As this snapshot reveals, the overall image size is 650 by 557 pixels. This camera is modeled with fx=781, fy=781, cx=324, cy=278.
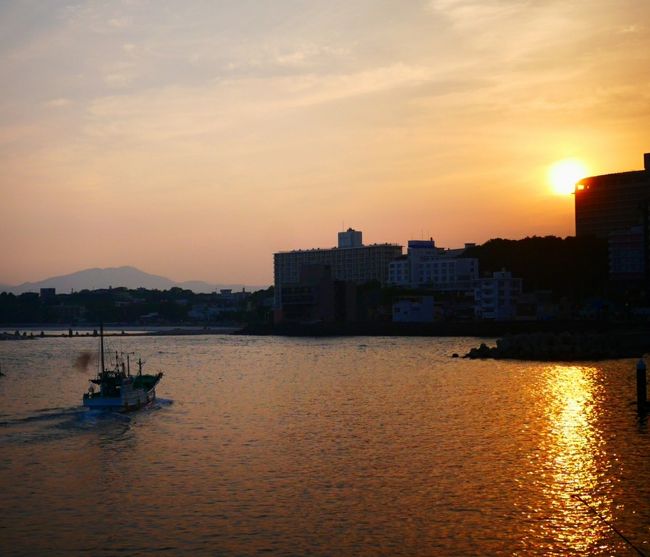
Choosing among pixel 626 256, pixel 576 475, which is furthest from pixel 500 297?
pixel 576 475

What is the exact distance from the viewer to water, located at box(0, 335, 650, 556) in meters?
21.1

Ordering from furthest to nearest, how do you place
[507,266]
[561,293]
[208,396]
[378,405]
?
[507,266], [561,293], [208,396], [378,405]

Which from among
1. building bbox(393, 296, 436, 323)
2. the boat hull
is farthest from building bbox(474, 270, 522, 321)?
the boat hull

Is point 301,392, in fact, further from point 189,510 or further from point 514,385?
point 189,510

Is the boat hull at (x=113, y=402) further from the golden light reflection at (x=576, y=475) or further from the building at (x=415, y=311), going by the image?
the building at (x=415, y=311)

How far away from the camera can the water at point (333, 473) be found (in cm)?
2110

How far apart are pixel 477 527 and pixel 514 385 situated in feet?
122

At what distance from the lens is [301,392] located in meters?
56.4

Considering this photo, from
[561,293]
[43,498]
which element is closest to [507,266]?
[561,293]

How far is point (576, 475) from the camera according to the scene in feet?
90.3

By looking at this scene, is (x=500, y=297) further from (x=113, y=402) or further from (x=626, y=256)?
(x=113, y=402)

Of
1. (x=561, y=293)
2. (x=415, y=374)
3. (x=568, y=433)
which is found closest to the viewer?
(x=568, y=433)

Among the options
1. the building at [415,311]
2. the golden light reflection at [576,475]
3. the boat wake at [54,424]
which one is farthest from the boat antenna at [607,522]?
the building at [415,311]

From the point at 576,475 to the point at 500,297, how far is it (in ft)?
398
